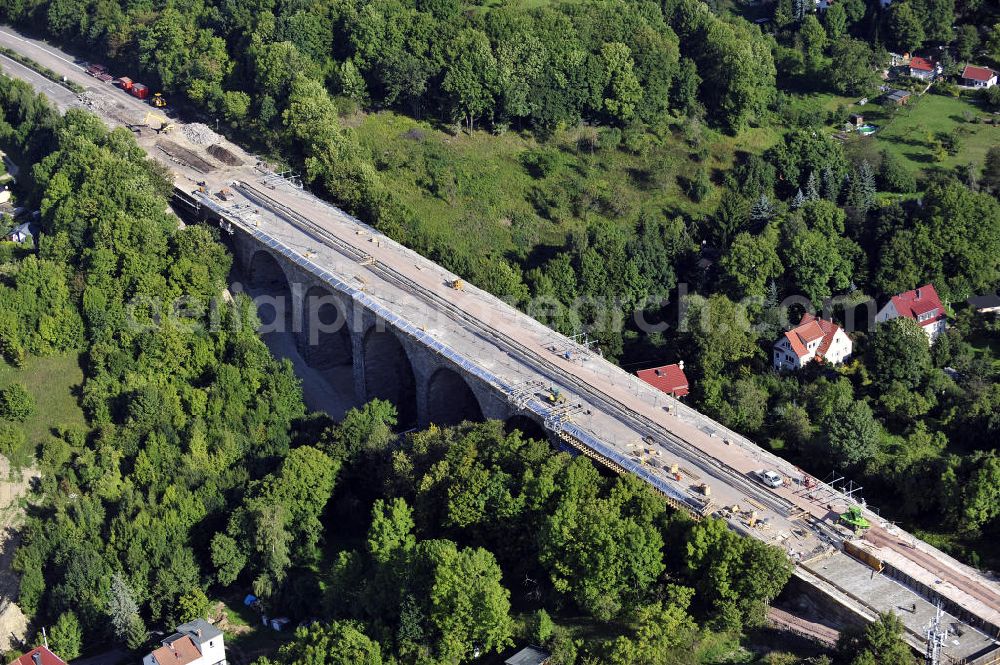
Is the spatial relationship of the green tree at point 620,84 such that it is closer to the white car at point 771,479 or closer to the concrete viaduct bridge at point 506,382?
the concrete viaduct bridge at point 506,382

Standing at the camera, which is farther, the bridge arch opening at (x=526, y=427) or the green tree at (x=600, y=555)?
the bridge arch opening at (x=526, y=427)

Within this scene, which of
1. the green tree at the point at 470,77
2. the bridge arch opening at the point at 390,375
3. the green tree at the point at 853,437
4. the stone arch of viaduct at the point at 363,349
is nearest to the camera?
the green tree at the point at 853,437

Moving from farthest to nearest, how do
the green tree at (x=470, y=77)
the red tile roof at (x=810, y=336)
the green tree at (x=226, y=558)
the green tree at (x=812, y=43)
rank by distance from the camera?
the green tree at (x=812, y=43) → the green tree at (x=470, y=77) → the red tile roof at (x=810, y=336) → the green tree at (x=226, y=558)

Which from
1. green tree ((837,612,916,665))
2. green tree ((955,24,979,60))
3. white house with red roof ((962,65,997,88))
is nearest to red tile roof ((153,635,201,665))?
green tree ((837,612,916,665))

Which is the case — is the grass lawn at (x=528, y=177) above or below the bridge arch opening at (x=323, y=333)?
above

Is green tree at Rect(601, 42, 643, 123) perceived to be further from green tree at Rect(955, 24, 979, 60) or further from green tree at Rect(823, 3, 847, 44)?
green tree at Rect(955, 24, 979, 60)

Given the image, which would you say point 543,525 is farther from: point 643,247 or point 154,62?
point 154,62

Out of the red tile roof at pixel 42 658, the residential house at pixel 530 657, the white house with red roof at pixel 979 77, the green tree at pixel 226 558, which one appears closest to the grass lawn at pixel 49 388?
the green tree at pixel 226 558

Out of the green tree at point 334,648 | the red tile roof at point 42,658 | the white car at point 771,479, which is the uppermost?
the white car at point 771,479

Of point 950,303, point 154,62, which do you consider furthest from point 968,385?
point 154,62
